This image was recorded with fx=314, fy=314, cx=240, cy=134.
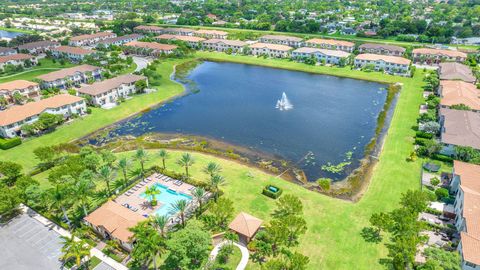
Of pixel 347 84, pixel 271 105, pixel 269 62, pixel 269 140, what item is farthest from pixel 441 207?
pixel 269 62

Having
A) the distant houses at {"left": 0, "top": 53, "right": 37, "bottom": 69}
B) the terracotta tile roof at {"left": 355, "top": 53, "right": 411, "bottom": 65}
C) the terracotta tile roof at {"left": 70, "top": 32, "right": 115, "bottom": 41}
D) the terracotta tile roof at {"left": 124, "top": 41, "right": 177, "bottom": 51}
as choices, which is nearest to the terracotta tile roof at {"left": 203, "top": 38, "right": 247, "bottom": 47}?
the terracotta tile roof at {"left": 124, "top": 41, "right": 177, "bottom": 51}

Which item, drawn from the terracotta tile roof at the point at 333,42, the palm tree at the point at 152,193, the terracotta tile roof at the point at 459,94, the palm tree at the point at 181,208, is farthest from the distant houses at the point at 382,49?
the palm tree at the point at 181,208

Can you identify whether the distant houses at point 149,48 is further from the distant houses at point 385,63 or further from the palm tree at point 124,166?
the palm tree at point 124,166

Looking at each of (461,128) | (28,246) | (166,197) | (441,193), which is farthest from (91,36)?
(441,193)

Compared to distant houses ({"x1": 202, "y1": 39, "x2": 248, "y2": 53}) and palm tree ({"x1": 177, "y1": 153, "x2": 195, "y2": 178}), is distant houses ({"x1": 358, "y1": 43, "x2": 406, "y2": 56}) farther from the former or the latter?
palm tree ({"x1": 177, "y1": 153, "x2": 195, "y2": 178})

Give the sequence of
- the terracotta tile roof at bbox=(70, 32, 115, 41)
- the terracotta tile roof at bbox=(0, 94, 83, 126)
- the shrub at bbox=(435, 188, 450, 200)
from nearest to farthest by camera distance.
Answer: the shrub at bbox=(435, 188, 450, 200), the terracotta tile roof at bbox=(0, 94, 83, 126), the terracotta tile roof at bbox=(70, 32, 115, 41)
